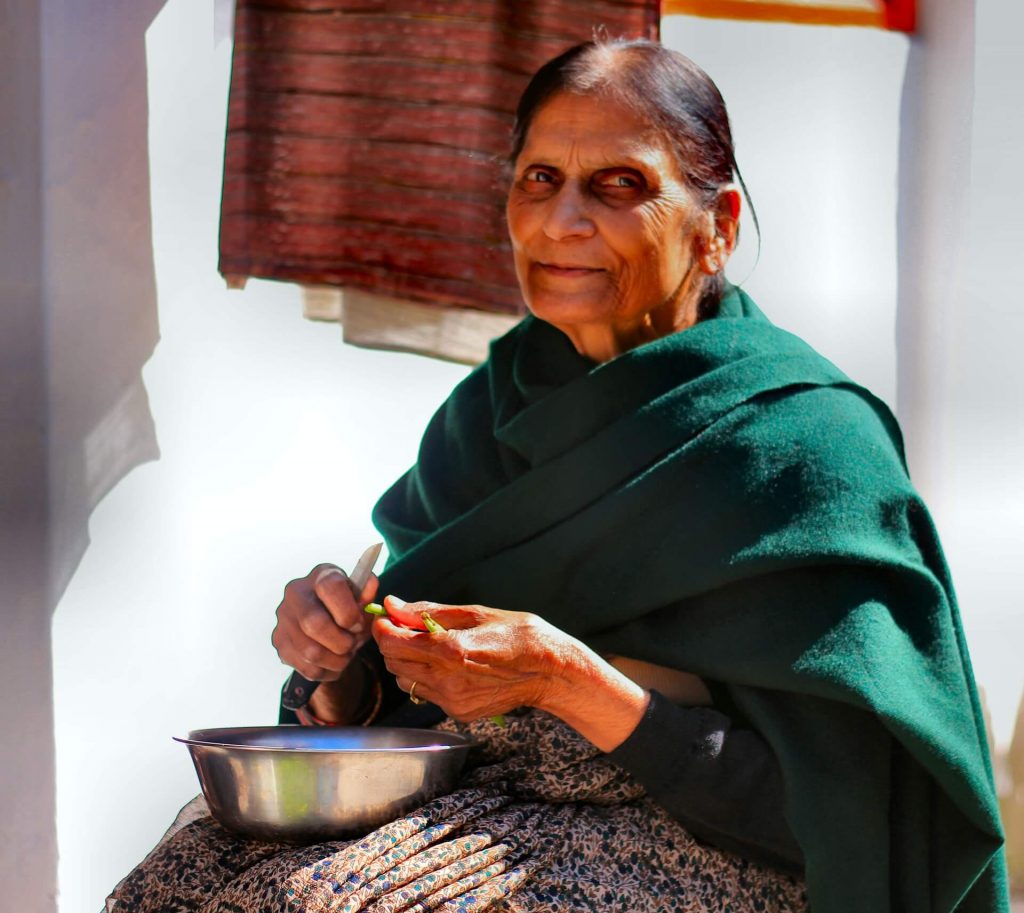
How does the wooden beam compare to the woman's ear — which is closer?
the woman's ear

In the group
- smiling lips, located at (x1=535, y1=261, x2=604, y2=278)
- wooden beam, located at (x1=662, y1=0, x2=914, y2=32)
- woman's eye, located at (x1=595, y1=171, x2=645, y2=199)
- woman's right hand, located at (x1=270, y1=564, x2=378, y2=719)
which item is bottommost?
woman's right hand, located at (x1=270, y1=564, x2=378, y2=719)

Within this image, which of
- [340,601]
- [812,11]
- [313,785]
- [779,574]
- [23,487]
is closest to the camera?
[313,785]

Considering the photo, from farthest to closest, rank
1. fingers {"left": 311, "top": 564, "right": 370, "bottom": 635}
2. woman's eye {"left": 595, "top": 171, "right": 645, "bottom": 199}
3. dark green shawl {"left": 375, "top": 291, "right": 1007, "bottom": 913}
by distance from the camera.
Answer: woman's eye {"left": 595, "top": 171, "right": 645, "bottom": 199}, fingers {"left": 311, "top": 564, "right": 370, "bottom": 635}, dark green shawl {"left": 375, "top": 291, "right": 1007, "bottom": 913}

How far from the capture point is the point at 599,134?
2.11m

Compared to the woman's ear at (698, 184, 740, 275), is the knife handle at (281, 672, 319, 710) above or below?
below

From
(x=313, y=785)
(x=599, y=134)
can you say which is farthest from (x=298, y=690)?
(x=599, y=134)

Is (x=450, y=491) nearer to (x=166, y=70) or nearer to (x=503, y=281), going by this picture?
(x=503, y=281)

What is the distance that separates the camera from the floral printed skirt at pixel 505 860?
1.67 meters

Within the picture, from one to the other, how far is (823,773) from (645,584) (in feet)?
1.17

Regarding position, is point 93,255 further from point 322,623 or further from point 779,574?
point 779,574

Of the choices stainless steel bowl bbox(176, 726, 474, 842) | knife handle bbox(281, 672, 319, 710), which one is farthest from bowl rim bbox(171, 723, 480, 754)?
knife handle bbox(281, 672, 319, 710)

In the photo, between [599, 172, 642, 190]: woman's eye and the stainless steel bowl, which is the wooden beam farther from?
the stainless steel bowl

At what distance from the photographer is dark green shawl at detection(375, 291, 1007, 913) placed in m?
1.80

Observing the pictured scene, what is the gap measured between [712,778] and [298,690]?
73 centimetres
